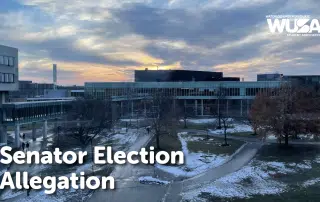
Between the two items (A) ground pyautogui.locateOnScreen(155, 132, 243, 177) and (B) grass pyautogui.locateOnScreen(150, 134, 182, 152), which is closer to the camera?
(A) ground pyautogui.locateOnScreen(155, 132, 243, 177)

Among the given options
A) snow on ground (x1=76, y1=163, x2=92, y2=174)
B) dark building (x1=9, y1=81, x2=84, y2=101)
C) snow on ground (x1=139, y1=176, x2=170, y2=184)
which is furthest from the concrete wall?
dark building (x1=9, y1=81, x2=84, y2=101)

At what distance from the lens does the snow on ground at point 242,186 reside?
Result: 18750 millimetres

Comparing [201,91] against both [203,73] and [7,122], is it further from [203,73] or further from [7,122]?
[7,122]

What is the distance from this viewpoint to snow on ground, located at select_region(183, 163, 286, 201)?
1875cm

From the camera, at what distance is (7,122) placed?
3572 centimetres

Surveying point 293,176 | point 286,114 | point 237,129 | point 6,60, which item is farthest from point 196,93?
point 293,176

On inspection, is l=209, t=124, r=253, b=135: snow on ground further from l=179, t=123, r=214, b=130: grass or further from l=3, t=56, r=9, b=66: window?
l=3, t=56, r=9, b=66: window

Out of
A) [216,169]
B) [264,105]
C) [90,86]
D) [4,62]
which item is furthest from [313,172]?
[90,86]

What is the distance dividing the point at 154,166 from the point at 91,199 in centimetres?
838

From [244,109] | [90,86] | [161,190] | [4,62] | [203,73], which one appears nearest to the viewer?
[161,190]

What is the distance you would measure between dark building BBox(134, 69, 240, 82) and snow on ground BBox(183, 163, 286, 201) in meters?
76.6

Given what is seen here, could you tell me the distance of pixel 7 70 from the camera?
3766cm

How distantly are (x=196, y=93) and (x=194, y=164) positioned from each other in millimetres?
48002

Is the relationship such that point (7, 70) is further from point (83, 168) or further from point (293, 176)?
point (293, 176)
